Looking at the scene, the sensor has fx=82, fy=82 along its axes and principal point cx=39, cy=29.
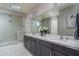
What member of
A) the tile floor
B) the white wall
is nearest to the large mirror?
the tile floor

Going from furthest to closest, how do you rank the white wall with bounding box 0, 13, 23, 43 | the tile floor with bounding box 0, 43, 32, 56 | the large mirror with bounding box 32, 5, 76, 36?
the white wall with bounding box 0, 13, 23, 43 → the tile floor with bounding box 0, 43, 32, 56 → the large mirror with bounding box 32, 5, 76, 36

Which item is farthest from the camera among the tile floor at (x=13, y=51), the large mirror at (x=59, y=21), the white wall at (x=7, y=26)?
the white wall at (x=7, y=26)

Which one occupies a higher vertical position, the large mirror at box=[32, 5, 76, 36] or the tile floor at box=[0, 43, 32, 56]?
the large mirror at box=[32, 5, 76, 36]

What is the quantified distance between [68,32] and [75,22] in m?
0.32

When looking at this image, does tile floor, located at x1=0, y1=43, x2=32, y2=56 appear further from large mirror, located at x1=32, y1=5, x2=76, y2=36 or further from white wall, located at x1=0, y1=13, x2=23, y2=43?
large mirror, located at x1=32, y1=5, x2=76, y2=36

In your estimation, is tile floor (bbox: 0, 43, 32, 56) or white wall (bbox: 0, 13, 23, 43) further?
white wall (bbox: 0, 13, 23, 43)

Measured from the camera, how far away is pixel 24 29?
204 inches

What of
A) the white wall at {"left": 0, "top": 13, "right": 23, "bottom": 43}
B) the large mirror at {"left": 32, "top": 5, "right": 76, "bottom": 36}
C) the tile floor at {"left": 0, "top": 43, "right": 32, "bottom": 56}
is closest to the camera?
the large mirror at {"left": 32, "top": 5, "right": 76, "bottom": 36}

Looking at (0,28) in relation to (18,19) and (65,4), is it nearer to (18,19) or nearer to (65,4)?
(18,19)

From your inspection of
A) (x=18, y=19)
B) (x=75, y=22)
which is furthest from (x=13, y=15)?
(x=75, y=22)

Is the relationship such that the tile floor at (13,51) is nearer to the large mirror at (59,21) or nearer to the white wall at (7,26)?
the white wall at (7,26)

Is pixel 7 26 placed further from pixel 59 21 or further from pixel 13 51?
pixel 59 21

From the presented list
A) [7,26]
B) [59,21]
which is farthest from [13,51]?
[59,21]

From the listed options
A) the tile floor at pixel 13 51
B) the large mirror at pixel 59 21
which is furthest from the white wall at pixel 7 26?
the large mirror at pixel 59 21
